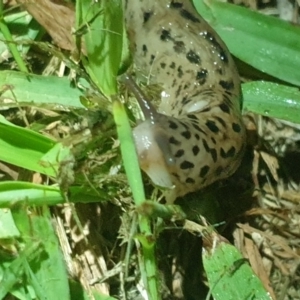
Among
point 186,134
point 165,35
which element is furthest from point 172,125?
point 165,35

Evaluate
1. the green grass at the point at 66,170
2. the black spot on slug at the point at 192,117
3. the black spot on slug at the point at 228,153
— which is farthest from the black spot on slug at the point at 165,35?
the black spot on slug at the point at 228,153

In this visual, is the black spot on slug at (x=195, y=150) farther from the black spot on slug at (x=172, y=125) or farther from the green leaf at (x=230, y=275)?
the green leaf at (x=230, y=275)

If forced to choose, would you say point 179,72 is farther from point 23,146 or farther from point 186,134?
point 23,146

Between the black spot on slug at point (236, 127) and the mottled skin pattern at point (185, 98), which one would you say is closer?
the mottled skin pattern at point (185, 98)

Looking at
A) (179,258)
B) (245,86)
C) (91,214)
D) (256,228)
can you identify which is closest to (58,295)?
(91,214)

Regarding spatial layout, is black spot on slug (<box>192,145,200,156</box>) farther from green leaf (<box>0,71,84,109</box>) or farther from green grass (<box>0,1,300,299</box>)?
green leaf (<box>0,71,84,109</box>)

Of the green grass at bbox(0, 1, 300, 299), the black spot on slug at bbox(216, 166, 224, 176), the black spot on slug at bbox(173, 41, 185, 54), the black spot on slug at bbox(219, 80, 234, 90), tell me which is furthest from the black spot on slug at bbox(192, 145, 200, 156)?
the black spot on slug at bbox(173, 41, 185, 54)

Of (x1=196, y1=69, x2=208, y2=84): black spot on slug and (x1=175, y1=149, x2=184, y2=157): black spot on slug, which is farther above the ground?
(x1=196, y1=69, x2=208, y2=84): black spot on slug

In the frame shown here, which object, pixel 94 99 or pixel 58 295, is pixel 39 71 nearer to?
pixel 94 99
